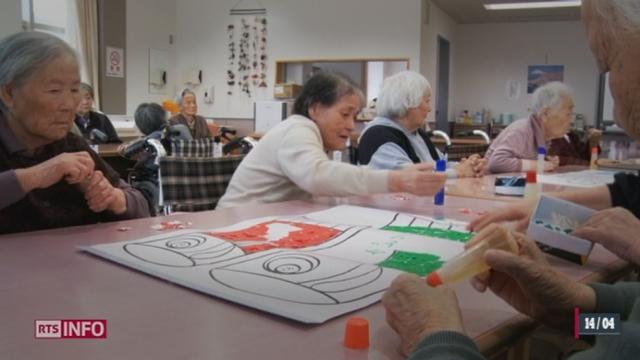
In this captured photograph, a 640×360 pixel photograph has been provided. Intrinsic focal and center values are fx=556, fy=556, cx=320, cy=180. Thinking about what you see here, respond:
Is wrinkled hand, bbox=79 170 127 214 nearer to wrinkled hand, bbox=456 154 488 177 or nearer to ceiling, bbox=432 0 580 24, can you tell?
wrinkled hand, bbox=456 154 488 177

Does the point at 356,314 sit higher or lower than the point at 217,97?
lower

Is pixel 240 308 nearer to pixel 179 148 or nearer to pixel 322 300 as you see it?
pixel 322 300

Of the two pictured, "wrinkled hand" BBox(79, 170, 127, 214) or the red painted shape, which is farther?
"wrinkled hand" BBox(79, 170, 127, 214)

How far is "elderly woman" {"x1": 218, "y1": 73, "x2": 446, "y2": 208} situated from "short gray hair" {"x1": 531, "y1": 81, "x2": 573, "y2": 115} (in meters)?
2.03

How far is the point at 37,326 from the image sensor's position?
73 centimetres

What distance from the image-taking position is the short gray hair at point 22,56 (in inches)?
54.7

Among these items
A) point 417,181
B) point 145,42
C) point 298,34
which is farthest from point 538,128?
point 145,42

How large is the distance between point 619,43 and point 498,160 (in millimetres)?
2643

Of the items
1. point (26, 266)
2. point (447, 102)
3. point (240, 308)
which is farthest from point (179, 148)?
point (447, 102)

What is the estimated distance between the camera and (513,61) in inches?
374

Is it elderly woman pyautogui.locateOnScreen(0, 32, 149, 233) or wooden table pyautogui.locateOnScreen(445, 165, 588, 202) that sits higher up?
elderly woman pyautogui.locateOnScreen(0, 32, 149, 233)

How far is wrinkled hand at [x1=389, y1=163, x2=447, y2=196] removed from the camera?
1757 millimetres

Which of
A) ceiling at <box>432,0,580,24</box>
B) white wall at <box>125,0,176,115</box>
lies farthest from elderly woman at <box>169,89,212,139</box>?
ceiling at <box>432,0,580,24</box>

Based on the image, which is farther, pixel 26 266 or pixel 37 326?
pixel 26 266
